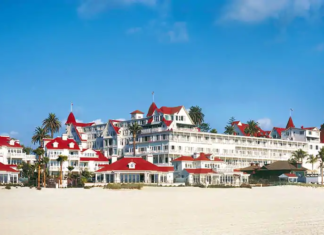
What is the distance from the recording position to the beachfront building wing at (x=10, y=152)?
8528 centimetres

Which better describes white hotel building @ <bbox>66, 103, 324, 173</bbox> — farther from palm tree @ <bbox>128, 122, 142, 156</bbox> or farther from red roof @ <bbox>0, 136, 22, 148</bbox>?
red roof @ <bbox>0, 136, 22, 148</bbox>

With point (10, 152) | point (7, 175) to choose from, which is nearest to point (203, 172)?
point (7, 175)

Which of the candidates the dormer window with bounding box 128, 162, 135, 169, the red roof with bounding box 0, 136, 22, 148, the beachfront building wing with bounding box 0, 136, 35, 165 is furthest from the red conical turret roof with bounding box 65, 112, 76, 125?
the dormer window with bounding box 128, 162, 135, 169

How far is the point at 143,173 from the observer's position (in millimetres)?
71875

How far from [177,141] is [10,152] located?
29.1 metres

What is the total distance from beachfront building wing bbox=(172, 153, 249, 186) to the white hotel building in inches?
130

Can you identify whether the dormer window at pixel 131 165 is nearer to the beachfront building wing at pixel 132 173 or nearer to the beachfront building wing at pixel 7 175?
the beachfront building wing at pixel 132 173

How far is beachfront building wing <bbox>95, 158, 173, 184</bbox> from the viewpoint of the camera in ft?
233

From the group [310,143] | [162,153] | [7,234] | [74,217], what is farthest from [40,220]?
[310,143]

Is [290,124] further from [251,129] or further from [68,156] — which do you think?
[68,156]

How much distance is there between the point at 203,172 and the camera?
75.3 meters

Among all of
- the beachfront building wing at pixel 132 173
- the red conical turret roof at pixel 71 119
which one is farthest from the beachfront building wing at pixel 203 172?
the red conical turret roof at pixel 71 119

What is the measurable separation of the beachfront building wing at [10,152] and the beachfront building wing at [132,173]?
20004mm

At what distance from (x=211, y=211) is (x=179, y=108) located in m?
67.1
